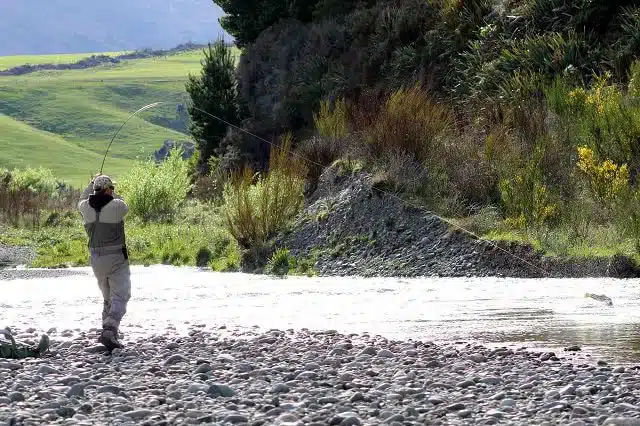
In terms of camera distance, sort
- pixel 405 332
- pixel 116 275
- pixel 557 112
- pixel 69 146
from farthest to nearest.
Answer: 1. pixel 69 146
2. pixel 557 112
3. pixel 405 332
4. pixel 116 275

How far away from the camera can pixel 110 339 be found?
10.8m

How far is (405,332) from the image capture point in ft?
39.4

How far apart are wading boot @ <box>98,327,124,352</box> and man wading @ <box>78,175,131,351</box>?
206mm

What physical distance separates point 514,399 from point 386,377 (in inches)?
54.2

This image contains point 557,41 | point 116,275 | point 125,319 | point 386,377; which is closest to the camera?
point 386,377

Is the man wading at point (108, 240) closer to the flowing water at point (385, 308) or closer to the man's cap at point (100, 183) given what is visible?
the man's cap at point (100, 183)

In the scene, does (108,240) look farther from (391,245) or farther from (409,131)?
(409,131)

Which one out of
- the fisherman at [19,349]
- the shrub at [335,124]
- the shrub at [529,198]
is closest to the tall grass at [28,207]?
the shrub at [335,124]

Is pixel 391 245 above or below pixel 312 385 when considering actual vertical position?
below

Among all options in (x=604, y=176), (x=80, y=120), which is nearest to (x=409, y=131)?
(x=604, y=176)

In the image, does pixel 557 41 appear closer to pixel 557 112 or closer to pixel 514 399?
pixel 557 112

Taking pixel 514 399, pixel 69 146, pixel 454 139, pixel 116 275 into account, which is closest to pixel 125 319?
pixel 116 275

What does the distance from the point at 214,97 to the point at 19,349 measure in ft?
90.6

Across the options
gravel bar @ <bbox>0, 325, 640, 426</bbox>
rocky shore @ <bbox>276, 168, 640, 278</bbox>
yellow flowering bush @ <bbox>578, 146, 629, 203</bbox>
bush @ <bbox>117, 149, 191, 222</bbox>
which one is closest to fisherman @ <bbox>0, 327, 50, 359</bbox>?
gravel bar @ <bbox>0, 325, 640, 426</bbox>
